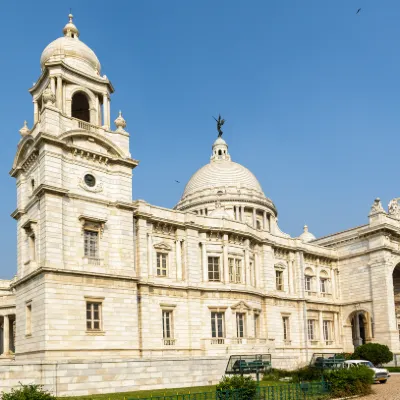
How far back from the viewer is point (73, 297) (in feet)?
107

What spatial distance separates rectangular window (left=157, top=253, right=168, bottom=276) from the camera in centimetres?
4100

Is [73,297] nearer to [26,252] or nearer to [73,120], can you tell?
[26,252]

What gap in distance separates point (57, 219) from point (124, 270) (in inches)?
229

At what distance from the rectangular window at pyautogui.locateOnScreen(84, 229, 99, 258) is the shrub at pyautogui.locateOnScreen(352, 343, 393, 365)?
82.4ft

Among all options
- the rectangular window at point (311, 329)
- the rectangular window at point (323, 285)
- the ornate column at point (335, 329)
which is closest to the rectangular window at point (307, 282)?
the rectangular window at point (323, 285)

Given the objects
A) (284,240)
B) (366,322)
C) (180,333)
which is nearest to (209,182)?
(284,240)

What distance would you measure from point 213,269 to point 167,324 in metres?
6.21

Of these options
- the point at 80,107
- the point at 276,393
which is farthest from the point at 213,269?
the point at 276,393

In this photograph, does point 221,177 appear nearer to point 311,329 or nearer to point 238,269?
point 311,329

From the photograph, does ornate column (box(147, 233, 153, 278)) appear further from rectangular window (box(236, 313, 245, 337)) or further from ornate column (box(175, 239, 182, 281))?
→ rectangular window (box(236, 313, 245, 337))

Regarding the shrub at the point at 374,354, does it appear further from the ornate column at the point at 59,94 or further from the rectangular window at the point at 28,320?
the ornate column at the point at 59,94

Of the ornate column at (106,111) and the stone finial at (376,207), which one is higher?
the ornate column at (106,111)

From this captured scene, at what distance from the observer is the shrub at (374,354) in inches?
1810

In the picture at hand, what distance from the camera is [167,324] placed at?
40.4m
